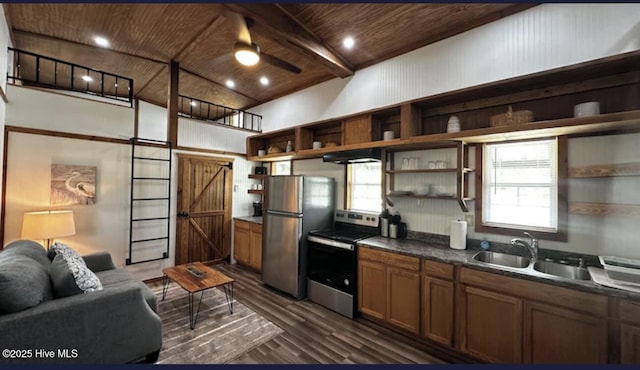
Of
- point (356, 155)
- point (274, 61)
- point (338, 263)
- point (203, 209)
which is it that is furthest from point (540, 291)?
point (203, 209)

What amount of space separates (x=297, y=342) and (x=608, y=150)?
128 inches

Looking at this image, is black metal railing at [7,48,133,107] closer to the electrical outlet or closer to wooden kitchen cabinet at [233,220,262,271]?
wooden kitchen cabinet at [233,220,262,271]

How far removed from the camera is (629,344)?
1.56m

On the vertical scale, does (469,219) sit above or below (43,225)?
above

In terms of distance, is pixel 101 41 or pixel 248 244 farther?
pixel 248 244

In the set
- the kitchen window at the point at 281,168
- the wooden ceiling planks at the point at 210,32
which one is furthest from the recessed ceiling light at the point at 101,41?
the kitchen window at the point at 281,168

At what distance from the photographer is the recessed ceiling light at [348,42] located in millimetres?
2963

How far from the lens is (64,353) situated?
169 cm

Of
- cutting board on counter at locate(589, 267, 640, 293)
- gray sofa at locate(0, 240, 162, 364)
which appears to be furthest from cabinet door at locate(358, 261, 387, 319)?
gray sofa at locate(0, 240, 162, 364)

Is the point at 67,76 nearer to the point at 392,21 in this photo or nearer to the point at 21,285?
the point at 21,285

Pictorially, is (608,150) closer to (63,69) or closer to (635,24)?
(635,24)

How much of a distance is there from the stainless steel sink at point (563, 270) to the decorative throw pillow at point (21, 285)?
3.89 metres

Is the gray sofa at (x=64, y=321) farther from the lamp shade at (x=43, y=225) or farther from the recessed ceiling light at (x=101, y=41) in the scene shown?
the recessed ceiling light at (x=101, y=41)

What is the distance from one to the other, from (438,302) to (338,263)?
1.19 meters
